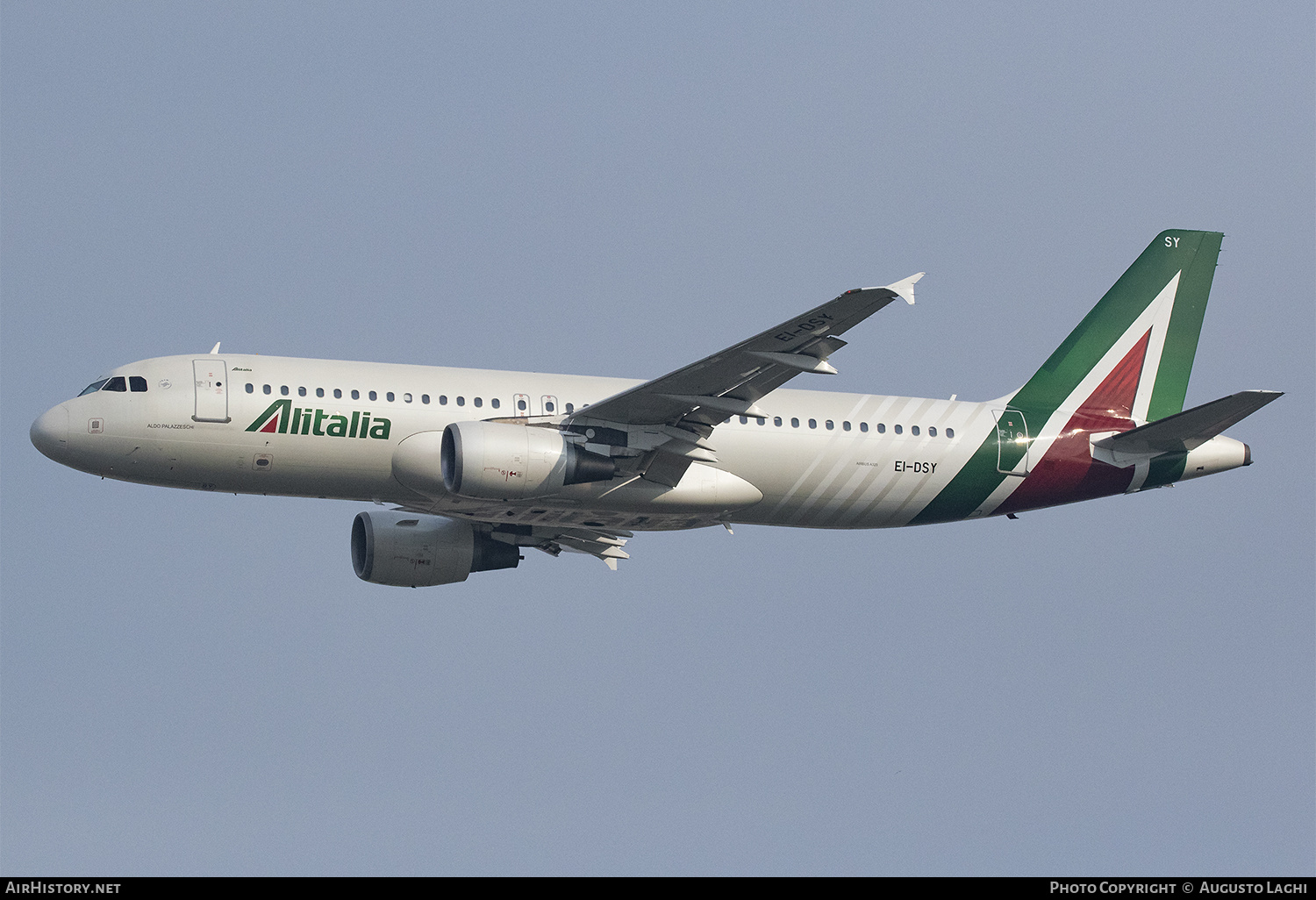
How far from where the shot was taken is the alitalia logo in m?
39.5

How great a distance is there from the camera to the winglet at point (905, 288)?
→ 34406 mm

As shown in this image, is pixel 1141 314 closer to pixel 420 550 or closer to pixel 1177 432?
pixel 1177 432

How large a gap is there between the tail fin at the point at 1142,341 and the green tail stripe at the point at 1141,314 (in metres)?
0.02

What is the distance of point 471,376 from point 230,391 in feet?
18.8

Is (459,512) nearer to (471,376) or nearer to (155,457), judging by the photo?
(471,376)

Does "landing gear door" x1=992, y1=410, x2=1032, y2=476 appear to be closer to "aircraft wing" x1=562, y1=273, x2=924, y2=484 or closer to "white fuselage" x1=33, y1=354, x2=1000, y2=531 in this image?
"white fuselage" x1=33, y1=354, x2=1000, y2=531

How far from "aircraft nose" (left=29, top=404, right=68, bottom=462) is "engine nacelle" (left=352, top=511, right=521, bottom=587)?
910 cm

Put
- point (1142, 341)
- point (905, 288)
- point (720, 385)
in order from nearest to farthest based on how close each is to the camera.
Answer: point (905, 288) < point (720, 385) < point (1142, 341)

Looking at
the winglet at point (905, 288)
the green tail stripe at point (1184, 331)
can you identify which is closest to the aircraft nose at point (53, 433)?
the winglet at point (905, 288)

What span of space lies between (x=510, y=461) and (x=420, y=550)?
7.97 m

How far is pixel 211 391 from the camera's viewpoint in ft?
130

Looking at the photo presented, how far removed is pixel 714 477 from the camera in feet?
136

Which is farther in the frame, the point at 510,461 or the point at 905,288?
the point at 510,461

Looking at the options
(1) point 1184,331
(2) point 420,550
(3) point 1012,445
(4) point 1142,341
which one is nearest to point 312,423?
(2) point 420,550
